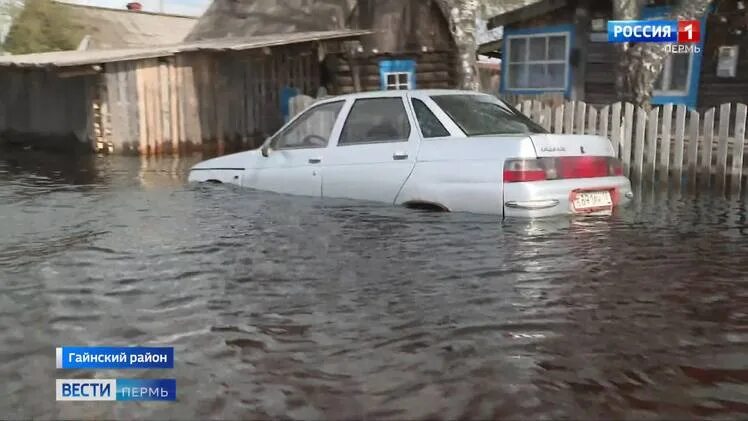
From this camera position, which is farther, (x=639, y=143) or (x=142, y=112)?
(x=142, y=112)

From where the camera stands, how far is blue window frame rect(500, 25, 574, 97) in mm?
16781

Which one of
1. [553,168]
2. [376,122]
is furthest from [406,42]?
[553,168]

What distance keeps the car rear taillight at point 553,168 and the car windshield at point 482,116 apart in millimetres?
650

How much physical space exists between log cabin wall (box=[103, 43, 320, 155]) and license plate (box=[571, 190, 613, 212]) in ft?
38.6

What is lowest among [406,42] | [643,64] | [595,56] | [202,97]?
[202,97]

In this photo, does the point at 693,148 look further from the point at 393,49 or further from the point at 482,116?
the point at 393,49

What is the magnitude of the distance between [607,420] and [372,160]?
450cm

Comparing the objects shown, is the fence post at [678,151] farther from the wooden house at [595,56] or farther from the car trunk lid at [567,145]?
the wooden house at [595,56]

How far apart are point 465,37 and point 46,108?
11.5 meters

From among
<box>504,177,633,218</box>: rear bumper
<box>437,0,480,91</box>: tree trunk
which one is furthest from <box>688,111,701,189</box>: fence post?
<box>437,0,480,91</box>: tree trunk

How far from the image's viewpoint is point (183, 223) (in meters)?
7.31

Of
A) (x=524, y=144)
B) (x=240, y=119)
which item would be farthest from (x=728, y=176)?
(x=240, y=119)

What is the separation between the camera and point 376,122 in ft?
24.2

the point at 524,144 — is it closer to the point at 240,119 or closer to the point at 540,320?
the point at 540,320
